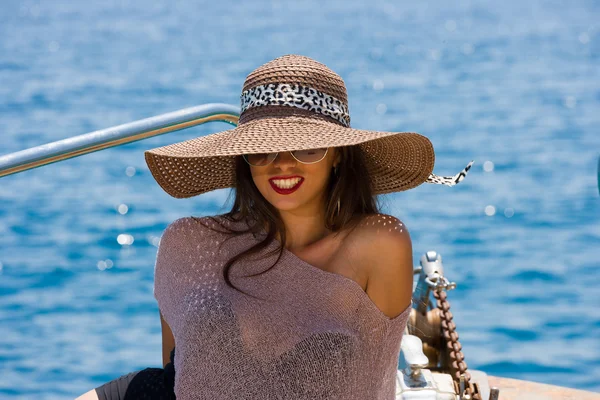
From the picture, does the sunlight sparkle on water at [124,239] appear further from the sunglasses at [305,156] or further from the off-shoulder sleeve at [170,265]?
the sunglasses at [305,156]

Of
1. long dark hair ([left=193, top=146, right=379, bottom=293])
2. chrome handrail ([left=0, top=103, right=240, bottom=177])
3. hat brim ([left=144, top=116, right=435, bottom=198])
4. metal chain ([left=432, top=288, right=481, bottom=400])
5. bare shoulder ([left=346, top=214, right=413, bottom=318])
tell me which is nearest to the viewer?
hat brim ([left=144, top=116, right=435, bottom=198])

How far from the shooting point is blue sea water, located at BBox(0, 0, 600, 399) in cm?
639

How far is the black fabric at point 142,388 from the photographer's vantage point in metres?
2.48

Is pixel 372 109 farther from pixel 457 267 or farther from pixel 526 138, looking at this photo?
pixel 457 267

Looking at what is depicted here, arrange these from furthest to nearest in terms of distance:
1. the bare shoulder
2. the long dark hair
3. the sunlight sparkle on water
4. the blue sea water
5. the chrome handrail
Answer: the sunlight sparkle on water < the blue sea water < the chrome handrail < the long dark hair < the bare shoulder

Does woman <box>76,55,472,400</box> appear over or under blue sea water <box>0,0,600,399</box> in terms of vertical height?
under

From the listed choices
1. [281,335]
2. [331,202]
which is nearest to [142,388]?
[281,335]

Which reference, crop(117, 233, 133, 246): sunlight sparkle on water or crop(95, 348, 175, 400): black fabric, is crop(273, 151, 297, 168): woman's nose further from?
crop(117, 233, 133, 246): sunlight sparkle on water

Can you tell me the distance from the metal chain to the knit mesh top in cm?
48

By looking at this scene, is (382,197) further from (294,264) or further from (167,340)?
(167,340)

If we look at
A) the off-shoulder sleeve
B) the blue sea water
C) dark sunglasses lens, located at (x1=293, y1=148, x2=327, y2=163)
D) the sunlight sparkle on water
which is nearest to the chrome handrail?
the off-shoulder sleeve

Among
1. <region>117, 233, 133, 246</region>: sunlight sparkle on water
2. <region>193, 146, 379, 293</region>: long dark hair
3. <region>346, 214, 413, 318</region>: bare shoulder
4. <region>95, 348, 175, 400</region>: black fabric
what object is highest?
<region>117, 233, 133, 246</region>: sunlight sparkle on water

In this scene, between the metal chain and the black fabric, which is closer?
the black fabric

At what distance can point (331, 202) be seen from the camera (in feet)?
7.86
